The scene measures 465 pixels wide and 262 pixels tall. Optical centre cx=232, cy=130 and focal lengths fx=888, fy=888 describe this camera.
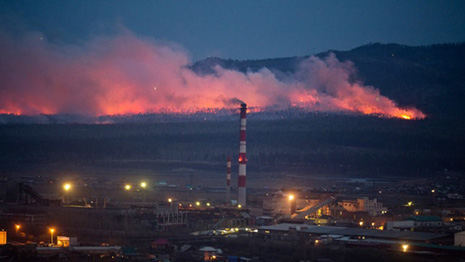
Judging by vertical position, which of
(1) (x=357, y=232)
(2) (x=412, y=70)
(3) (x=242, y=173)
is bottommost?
(1) (x=357, y=232)

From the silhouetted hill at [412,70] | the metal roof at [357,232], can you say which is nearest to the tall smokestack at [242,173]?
the metal roof at [357,232]

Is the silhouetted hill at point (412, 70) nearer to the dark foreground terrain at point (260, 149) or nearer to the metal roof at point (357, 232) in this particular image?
the dark foreground terrain at point (260, 149)

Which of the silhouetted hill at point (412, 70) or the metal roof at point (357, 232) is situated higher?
the silhouetted hill at point (412, 70)

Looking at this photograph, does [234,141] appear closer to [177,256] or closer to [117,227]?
[117,227]

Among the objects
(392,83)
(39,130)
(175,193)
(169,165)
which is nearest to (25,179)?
(175,193)

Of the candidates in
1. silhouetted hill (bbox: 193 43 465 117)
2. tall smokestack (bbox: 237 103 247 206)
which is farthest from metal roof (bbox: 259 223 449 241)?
silhouetted hill (bbox: 193 43 465 117)

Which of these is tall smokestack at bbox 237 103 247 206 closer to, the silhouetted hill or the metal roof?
the metal roof

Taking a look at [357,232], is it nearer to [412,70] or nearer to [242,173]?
[242,173]

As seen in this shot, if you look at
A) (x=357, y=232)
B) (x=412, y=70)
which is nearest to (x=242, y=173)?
(x=357, y=232)
